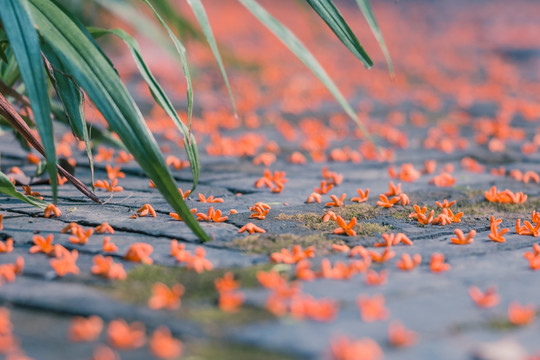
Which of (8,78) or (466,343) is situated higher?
(8,78)

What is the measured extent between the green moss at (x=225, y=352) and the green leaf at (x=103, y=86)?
1.91 ft

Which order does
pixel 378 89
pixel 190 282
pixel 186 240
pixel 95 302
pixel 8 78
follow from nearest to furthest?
1. pixel 95 302
2. pixel 190 282
3. pixel 186 240
4. pixel 8 78
5. pixel 378 89

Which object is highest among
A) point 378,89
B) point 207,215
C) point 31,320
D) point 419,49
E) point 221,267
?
point 419,49

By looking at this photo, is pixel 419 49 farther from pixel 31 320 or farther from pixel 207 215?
pixel 31 320

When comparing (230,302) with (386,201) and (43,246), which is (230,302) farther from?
(386,201)

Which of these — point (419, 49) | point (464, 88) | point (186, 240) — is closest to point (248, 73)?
point (464, 88)

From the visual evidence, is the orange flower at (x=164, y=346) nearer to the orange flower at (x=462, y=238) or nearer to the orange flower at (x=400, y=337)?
the orange flower at (x=400, y=337)

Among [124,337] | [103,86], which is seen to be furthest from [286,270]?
[103,86]

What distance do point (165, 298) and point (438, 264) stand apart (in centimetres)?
80

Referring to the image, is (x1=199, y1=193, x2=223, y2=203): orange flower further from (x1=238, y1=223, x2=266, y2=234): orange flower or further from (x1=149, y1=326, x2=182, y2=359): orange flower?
(x1=149, y1=326, x2=182, y2=359): orange flower

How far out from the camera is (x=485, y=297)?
1.63m

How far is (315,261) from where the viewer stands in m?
1.95

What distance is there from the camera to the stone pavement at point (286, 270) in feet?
4.67

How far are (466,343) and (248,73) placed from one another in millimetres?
6214
